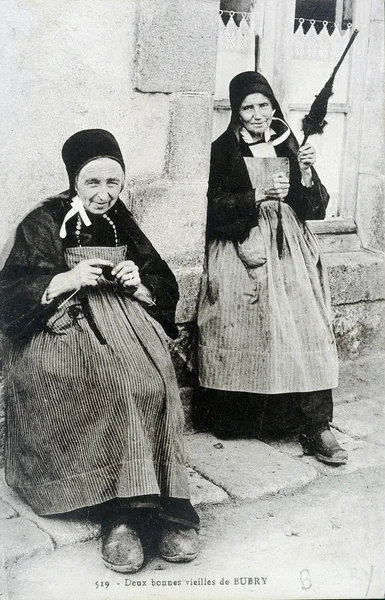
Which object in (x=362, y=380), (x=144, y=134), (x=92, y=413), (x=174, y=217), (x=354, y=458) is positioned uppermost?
(x=144, y=134)

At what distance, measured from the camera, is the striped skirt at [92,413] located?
2.57m

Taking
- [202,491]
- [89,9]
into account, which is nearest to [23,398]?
[202,491]

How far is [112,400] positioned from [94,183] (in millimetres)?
797

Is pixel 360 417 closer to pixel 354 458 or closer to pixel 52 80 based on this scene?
pixel 354 458

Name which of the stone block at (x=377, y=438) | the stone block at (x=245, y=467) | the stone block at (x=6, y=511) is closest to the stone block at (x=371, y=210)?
the stone block at (x=377, y=438)

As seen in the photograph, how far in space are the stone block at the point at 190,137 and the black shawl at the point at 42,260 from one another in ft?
1.31

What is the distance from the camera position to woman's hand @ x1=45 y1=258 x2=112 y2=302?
8.77ft

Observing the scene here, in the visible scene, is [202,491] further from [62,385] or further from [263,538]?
[62,385]

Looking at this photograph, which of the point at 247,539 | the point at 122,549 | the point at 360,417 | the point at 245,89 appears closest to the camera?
the point at 122,549

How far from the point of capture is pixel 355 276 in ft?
12.9

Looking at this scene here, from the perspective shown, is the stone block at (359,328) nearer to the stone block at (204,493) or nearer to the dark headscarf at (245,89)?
the dark headscarf at (245,89)

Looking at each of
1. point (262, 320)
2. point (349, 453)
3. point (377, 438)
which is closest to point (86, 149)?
point (262, 320)

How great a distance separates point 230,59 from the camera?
136 inches

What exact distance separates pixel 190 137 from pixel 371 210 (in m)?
1.26
